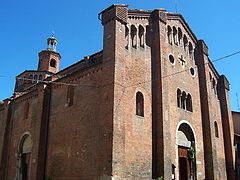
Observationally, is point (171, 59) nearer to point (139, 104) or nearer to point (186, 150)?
point (139, 104)

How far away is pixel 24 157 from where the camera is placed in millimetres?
19297

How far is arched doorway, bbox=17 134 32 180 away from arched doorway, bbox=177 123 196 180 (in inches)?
385

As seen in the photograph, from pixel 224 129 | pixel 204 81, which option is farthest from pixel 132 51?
pixel 224 129

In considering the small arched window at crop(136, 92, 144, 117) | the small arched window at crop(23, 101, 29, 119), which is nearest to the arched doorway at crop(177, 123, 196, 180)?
the small arched window at crop(136, 92, 144, 117)

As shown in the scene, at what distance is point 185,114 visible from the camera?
701 inches

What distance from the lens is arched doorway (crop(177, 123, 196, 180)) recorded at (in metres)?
16.9

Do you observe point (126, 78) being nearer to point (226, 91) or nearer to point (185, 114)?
point (185, 114)

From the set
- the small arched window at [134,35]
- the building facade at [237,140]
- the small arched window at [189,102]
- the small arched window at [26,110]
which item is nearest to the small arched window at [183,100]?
the small arched window at [189,102]

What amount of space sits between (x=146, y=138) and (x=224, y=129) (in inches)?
437

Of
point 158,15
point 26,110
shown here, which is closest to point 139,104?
point 158,15

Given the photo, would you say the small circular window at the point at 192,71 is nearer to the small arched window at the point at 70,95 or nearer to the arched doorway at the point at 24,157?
the small arched window at the point at 70,95

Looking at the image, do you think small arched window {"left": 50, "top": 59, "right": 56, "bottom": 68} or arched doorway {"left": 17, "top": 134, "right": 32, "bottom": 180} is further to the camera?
small arched window {"left": 50, "top": 59, "right": 56, "bottom": 68}

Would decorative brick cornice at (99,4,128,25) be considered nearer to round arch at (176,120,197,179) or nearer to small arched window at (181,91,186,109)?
small arched window at (181,91,186,109)

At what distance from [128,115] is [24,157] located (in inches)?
383
